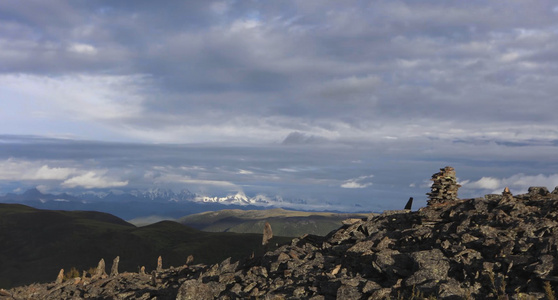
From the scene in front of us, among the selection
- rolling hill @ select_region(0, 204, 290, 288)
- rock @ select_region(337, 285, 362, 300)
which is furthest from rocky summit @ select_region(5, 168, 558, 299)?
rolling hill @ select_region(0, 204, 290, 288)

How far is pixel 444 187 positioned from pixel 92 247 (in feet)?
462

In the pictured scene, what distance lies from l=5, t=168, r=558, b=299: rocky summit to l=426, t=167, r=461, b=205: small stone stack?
0.23ft

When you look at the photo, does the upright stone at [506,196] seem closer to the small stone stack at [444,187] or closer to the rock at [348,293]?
the small stone stack at [444,187]

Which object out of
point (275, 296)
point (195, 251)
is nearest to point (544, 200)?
point (275, 296)

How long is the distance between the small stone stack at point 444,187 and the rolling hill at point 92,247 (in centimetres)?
9550

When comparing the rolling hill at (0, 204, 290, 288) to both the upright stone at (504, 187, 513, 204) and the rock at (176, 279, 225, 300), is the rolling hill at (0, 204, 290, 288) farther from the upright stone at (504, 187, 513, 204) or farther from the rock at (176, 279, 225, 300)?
the rock at (176, 279, 225, 300)

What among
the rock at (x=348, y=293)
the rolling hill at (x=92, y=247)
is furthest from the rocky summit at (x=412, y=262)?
the rolling hill at (x=92, y=247)

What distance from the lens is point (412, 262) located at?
21109mm

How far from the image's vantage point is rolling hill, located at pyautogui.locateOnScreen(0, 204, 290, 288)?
126m

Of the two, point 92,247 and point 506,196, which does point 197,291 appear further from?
point 92,247

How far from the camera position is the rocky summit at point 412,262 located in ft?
61.7

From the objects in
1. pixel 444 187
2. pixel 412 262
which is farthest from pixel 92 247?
pixel 412 262

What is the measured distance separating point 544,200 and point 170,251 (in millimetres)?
124678

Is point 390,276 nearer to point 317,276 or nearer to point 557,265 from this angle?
point 317,276
